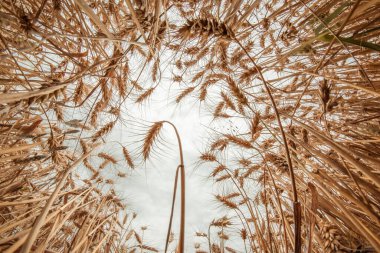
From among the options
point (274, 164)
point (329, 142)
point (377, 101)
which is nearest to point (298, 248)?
point (329, 142)

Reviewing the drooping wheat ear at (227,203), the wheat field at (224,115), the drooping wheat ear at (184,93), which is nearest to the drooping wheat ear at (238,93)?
the wheat field at (224,115)

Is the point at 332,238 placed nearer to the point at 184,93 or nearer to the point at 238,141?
the point at 238,141

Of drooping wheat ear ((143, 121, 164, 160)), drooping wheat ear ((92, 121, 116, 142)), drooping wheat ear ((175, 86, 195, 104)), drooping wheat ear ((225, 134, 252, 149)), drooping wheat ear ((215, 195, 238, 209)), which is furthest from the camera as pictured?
drooping wheat ear ((175, 86, 195, 104))

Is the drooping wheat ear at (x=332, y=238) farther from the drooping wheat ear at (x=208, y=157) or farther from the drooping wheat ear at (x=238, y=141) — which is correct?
the drooping wheat ear at (x=208, y=157)

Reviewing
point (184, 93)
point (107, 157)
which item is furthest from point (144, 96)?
point (107, 157)

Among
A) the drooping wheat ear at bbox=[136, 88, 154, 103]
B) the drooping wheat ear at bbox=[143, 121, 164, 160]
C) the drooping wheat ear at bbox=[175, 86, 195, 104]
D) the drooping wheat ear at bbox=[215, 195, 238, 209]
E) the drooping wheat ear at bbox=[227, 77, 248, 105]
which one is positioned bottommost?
the drooping wheat ear at bbox=[215, 195, 238, 209]

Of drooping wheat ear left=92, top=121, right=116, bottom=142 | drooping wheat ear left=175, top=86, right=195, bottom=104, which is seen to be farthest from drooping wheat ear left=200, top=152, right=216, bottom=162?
drooping wheat ear left=92, top=121, right=116, bottom=142

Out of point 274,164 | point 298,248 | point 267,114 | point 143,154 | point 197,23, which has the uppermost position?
point 267,114

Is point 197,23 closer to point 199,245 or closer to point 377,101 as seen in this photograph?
point 377,101

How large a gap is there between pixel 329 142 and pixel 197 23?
0.93 metres

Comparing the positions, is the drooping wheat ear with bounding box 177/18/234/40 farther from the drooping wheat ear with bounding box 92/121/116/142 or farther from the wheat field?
the drooping wheat ear with bounding box 92/121/116/142

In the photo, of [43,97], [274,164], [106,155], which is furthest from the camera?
[106,155]

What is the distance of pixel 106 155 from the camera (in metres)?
2.87

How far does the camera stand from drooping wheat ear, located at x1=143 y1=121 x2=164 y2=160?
1.44 metres
